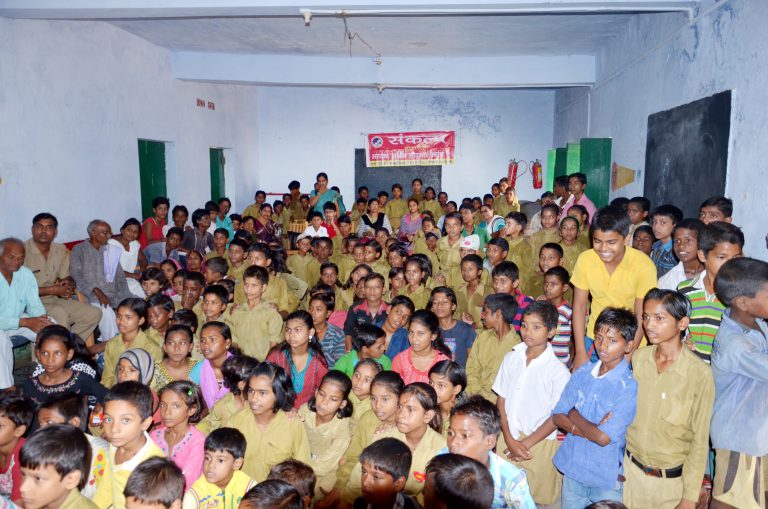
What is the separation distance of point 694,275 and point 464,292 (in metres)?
1.74

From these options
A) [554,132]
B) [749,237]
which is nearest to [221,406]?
[749,237]

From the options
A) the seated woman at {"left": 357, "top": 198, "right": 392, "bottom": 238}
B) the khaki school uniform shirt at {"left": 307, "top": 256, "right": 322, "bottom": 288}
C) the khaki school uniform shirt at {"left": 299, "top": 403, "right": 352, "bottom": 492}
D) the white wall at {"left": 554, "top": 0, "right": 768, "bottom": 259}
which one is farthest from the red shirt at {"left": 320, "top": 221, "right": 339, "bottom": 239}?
the khaki school uniform shirt at {"left": 299, "top": 403, "right": 352, "bottom": 492}

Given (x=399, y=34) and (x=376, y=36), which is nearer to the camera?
(x=399, y=34)

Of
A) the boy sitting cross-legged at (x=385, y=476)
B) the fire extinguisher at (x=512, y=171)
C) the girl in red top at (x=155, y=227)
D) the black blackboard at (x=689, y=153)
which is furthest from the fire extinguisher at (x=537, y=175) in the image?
the boy sitting cross-legged at (x=385, y=476)

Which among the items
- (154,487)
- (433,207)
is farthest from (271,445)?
(433,207)

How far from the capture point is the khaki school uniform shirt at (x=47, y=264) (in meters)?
5.24

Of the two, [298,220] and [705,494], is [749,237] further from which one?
[298,220]

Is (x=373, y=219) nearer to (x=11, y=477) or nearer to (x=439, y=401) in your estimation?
(x=439, y=401)

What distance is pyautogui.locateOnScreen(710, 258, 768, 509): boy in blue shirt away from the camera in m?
2.46

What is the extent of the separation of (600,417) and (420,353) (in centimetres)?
119

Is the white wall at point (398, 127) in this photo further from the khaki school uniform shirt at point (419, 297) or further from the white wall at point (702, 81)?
the khaki school uniform shirt at point (419, 297)

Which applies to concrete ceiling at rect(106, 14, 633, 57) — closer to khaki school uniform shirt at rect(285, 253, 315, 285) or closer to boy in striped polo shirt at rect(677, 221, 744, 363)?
khaki school uniform shirt at rect(285, 253, 315, 285)

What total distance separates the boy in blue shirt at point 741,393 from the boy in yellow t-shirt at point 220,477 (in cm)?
206

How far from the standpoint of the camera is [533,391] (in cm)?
303
